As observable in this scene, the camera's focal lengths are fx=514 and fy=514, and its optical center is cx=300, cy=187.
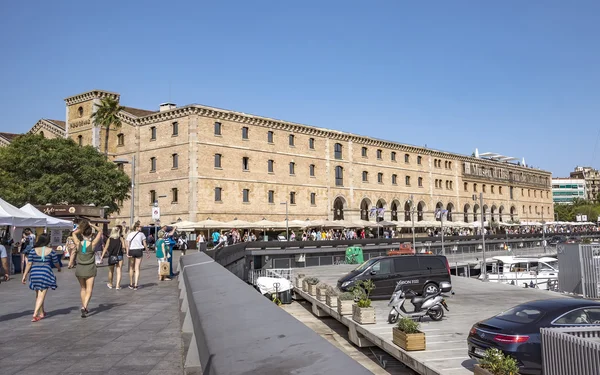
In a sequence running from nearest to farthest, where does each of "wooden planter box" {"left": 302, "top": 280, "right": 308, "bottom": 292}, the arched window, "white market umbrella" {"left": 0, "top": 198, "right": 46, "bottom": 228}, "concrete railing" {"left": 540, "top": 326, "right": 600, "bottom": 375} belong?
"concrete railing" {"left": 540, "top": 326, "right": 600, "bottom": 375} → "white market umbrella" {"left": 0, "top": 198, "right": 46, "bottom": 228} → "wooden planter box" {"left": 302, "top": 280, "right": 308, "bottom": 292} → the arched window

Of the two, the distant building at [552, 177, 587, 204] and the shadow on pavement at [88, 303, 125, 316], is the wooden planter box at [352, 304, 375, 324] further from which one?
the distant building at [552, 177, 587, 204]

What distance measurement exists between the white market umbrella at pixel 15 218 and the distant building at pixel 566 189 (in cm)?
18061

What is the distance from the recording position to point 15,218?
20.5 metres

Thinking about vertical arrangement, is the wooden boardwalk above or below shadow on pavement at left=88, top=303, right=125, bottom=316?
below

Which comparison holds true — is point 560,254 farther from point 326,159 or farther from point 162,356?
point 326,159

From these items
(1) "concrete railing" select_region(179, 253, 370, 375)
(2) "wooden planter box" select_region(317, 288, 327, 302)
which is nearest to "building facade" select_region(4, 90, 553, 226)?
(2) "wooden planter box" select_region(317, 288, 327, 302)

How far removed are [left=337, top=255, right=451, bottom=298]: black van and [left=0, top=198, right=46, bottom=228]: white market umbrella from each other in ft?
43.3

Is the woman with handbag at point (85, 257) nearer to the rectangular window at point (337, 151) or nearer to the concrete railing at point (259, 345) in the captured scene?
the concrete railing at point (259, 345)

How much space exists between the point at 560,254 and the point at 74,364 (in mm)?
22885

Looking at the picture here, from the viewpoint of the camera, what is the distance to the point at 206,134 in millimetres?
49656

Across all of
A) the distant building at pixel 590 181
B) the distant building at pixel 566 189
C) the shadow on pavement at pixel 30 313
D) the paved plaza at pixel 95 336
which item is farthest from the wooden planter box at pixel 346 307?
the distant building at pixel 590 181

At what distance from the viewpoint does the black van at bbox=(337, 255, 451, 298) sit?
21188 millimetres

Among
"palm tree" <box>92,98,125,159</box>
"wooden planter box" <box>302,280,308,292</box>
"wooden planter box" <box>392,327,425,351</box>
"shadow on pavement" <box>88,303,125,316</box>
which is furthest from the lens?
"palm tree" <box>92,98,125,159</box>

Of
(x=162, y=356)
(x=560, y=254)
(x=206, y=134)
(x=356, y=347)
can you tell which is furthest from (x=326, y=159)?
(x=162, y=356)
